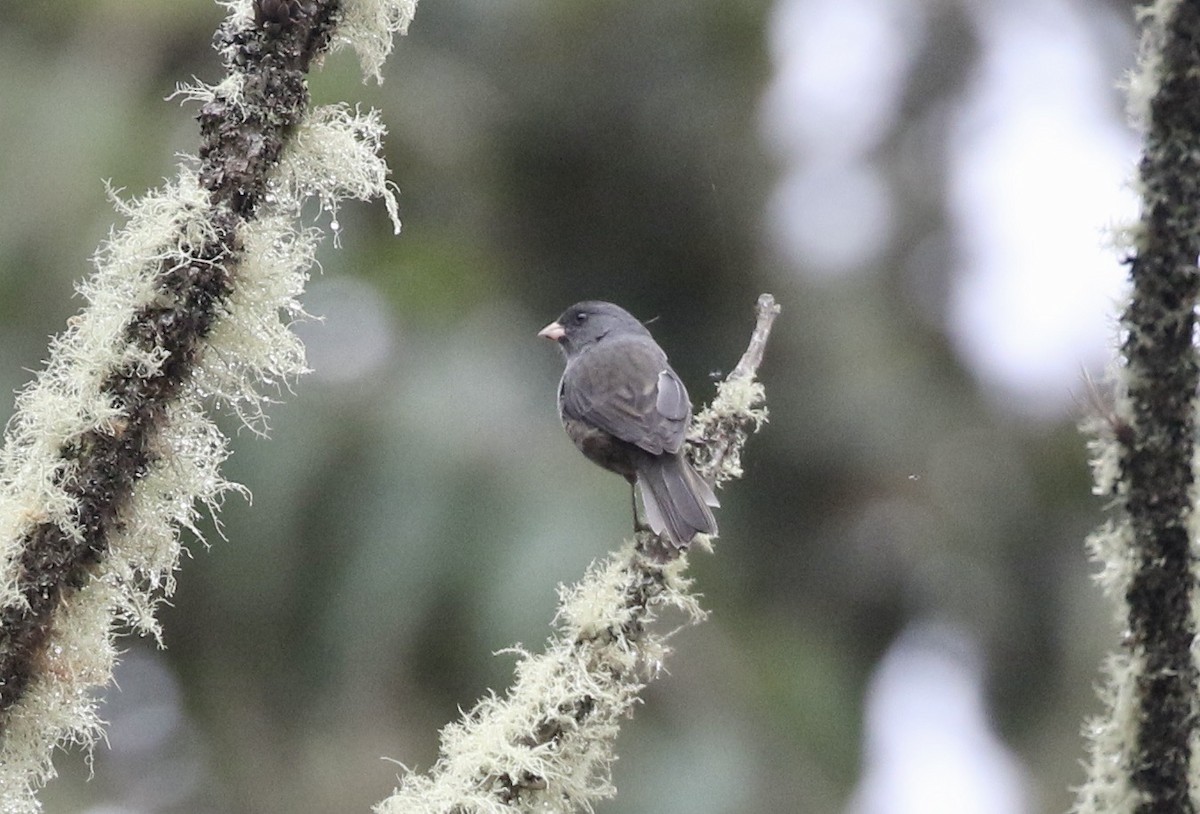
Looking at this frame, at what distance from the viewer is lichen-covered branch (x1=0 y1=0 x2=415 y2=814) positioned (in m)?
1.90

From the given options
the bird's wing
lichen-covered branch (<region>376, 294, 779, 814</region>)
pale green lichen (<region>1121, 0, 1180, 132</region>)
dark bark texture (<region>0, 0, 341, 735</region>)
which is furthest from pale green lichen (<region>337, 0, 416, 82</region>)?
the bird's wing

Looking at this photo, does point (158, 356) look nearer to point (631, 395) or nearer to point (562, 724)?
point (562, 724)

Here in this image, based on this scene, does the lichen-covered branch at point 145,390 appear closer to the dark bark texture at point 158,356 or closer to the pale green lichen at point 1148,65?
the dark bark texture at point 158,356

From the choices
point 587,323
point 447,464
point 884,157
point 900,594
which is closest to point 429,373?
point 447,464

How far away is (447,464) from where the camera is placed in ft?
24.7

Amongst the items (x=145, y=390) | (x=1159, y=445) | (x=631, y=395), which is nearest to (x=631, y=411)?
(x=631, y=395)

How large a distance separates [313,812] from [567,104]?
4.76 meters

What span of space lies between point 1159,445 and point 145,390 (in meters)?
→ 1.23

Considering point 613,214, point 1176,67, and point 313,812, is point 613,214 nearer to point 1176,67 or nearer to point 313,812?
point 313,812

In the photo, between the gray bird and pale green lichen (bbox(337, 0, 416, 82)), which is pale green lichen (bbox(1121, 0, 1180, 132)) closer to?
pale green lichen (bbox(337, 0, 416, 82))

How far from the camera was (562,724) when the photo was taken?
206cm

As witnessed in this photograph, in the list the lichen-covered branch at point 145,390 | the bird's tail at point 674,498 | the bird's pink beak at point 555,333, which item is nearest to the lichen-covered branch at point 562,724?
the lichen-covered branch at point 145,390

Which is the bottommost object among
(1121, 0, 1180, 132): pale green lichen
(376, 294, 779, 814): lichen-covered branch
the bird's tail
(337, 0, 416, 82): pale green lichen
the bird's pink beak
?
(376, 294, 779, 814): lichen-covered branch

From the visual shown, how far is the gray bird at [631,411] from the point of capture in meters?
4.11
